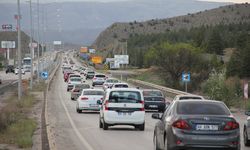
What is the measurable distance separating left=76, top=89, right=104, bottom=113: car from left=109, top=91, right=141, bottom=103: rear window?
11116 millimetres

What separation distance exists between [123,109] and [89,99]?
38.9 ft

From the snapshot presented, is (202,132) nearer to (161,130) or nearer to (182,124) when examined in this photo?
(182,124)

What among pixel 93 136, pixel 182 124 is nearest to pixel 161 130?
pixel 182 124

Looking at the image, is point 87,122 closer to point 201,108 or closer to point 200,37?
point 201,108

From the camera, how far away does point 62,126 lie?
102 feet

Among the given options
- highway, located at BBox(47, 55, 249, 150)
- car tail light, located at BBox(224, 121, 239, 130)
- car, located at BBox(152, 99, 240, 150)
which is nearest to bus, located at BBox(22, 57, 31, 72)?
highway, located at BBox(47, 55, 249, 150)

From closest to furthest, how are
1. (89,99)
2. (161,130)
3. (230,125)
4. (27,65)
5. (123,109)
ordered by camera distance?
(230,125)
(161,130)
(123,109)
(89,99)
(27,65)

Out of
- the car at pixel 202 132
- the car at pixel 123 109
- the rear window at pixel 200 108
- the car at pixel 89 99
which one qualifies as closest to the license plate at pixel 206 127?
the car at pixel 202 132

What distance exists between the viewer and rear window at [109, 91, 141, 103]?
1136 inches

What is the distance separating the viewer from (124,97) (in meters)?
28.9

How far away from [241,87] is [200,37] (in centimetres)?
6601

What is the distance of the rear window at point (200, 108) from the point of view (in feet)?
54.7

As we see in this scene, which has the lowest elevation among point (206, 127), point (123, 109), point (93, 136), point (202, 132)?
point (93, 136)

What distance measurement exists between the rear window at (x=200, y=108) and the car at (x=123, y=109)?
1154 cm
